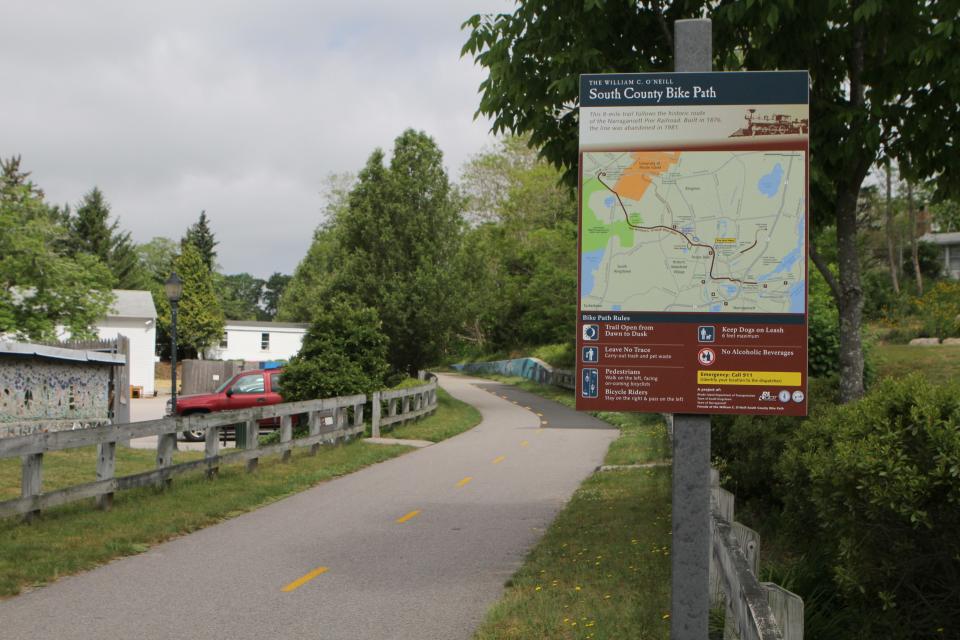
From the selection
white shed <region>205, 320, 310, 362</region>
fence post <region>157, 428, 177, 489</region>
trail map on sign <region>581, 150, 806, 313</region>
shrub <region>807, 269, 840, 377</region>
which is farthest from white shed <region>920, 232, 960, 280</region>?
trail map on sign <region>581, 150, 806, 313</region>

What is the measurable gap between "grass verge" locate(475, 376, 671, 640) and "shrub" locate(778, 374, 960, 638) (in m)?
1.44

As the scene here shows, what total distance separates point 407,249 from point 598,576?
30.8 m

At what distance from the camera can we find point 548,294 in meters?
50.1

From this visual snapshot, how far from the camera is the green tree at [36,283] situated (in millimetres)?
26812

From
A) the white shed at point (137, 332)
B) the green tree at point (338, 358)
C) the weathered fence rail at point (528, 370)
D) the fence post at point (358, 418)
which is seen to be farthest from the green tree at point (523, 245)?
the fence post at point (358, 418)

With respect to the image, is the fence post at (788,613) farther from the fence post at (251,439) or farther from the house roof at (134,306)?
the house roof at (134,306)

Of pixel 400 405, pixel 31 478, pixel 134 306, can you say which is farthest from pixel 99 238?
pixel 31 478

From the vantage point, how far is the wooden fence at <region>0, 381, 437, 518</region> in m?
9.66

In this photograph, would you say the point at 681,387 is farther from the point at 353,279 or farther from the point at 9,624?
the point at 353,279

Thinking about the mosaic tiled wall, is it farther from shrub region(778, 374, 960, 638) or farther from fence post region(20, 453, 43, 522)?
shrub region(778, 374, 960, 638)

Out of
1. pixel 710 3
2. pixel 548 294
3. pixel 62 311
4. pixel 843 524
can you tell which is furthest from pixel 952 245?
pixel 843 524

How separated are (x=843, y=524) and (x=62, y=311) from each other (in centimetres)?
2741

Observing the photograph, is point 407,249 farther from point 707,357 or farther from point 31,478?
point 707,357

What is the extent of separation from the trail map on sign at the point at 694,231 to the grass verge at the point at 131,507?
558 cm
